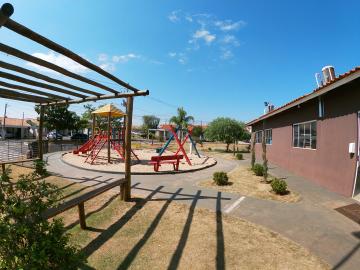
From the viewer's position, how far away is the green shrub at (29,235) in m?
2.51

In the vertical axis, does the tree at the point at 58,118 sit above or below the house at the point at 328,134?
above

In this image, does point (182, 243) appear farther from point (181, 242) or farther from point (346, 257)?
point (346, 257)

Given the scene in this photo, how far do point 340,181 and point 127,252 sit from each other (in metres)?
7.20

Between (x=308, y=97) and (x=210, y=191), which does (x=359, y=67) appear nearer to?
(x=308, y=97)

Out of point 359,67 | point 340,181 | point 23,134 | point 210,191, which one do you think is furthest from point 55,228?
point 23,134

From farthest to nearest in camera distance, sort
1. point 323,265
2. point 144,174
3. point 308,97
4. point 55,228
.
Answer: point 144,174, point 308,97, point 323,265, point 55,228

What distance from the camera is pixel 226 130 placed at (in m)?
30.7

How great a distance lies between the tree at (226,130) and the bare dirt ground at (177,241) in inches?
964

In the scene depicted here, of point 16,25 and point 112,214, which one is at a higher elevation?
point 16,25

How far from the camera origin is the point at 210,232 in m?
5.22

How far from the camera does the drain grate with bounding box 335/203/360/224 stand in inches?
237

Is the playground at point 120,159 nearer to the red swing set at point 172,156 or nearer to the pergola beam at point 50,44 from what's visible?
the red swing set at point 172,156

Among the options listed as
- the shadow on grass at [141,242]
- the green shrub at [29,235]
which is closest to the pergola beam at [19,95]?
the shadow on grass at [141,242]

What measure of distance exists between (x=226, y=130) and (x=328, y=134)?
21.4 m
